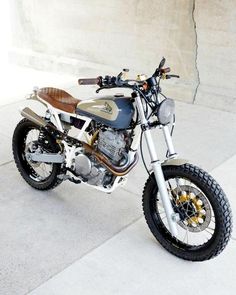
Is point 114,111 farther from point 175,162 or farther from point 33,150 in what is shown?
point 33,150

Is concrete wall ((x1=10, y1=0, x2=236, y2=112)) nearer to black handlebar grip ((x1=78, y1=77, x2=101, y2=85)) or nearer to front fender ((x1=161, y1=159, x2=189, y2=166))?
front fender ((x1=161, y1=159, x2=189, y2=166))

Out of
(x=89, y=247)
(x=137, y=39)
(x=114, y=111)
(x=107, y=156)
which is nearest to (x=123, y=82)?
(x=114, y=111)

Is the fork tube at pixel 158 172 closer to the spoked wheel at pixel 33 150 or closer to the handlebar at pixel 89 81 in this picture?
the handlebar at pixel 89 81

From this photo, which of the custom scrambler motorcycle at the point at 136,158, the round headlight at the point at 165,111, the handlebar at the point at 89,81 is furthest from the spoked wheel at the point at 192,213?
the handlebar at the point at 89,81

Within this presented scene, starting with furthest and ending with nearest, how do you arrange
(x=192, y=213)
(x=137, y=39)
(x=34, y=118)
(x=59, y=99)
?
(x=137, y=39) → (x=34, y=118) → (x=59, y=99) → (x=192, y=213)

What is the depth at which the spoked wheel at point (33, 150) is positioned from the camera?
104 inches

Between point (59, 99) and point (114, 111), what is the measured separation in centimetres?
53

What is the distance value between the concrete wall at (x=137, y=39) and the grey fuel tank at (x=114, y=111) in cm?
254

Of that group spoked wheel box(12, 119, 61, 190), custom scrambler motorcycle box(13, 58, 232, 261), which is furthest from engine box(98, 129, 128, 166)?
spoked wheel box(12, 119, 61, 190)

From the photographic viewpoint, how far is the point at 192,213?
210 centimetres

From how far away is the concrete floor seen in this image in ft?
6.50

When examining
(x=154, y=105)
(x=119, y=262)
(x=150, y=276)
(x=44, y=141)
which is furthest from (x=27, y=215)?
(x=154, y=105)

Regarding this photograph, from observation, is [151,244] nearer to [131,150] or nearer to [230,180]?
[131,150]

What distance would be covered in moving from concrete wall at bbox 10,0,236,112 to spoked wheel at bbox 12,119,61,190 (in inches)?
93.6
